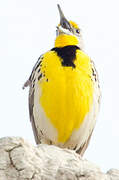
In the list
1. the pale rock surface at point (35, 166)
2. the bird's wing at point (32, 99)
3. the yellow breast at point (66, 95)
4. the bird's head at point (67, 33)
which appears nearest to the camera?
the pale rock surface at point (35, 166)

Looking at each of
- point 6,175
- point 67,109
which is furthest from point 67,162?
point 67,109

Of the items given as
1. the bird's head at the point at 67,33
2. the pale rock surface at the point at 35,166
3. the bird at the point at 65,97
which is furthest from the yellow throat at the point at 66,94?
the pale rock surface at the point at 35,166

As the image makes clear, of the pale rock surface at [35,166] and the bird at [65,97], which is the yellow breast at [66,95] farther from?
the pale rock surface at [35,166]

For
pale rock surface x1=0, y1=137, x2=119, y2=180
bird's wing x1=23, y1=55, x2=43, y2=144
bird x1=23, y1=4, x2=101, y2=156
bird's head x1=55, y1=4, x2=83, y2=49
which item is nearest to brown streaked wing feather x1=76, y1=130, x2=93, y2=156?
bird x1=23, y1=4, x2=101, y2=156

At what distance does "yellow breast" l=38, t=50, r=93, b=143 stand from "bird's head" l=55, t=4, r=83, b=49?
0.55m

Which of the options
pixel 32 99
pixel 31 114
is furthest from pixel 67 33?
pixel 31 114

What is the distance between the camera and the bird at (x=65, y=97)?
7160 millimetres

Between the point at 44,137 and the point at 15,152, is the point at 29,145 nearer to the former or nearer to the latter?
the point at 15,152

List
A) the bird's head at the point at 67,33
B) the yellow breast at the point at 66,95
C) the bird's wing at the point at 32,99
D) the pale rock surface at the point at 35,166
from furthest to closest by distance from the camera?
the bird's head at the point at 67,33 < the bird's wing at the point at 32,99 < the yellow breast at the point at 66,95 < the pale rock surface at the point at 35,166

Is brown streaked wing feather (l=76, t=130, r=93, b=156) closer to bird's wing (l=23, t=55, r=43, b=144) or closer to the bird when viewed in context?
the bird

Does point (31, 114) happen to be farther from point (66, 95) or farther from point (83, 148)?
point (83, 148)

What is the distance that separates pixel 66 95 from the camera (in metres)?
7.16

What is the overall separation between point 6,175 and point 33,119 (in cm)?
289

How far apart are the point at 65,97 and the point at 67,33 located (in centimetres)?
110
